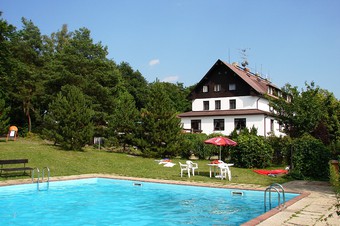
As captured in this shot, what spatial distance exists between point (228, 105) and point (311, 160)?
88.2ft

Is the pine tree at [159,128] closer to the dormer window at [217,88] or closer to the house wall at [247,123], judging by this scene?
the house wall at [247,123]

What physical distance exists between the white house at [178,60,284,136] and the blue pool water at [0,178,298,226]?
27.0m

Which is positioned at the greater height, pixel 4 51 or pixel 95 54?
pixel 95 54

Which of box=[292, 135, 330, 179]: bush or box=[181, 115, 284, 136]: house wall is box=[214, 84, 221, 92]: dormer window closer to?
box=[181, 115, 284, 136]: house wall

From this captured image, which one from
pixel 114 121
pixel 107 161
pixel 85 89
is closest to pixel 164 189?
pixel 107 161

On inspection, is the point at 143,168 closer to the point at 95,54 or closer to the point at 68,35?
the point at 95,54

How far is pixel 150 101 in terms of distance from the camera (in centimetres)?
2903

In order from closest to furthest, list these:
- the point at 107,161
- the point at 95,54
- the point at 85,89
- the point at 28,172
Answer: the point at 28,172, the point at 107,161, the point at 85,89, the point at 95,54

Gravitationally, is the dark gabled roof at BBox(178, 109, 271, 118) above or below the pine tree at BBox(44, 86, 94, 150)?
above

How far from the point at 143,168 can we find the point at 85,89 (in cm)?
2423

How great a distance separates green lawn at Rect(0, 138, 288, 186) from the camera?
17469mm

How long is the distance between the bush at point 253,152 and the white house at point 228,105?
17.8 meters

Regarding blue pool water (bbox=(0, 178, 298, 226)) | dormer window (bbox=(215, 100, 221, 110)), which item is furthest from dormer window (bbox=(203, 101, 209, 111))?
blue pool water (bbox=(0, 178, 298, 226))

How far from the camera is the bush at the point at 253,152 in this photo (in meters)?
22.1
